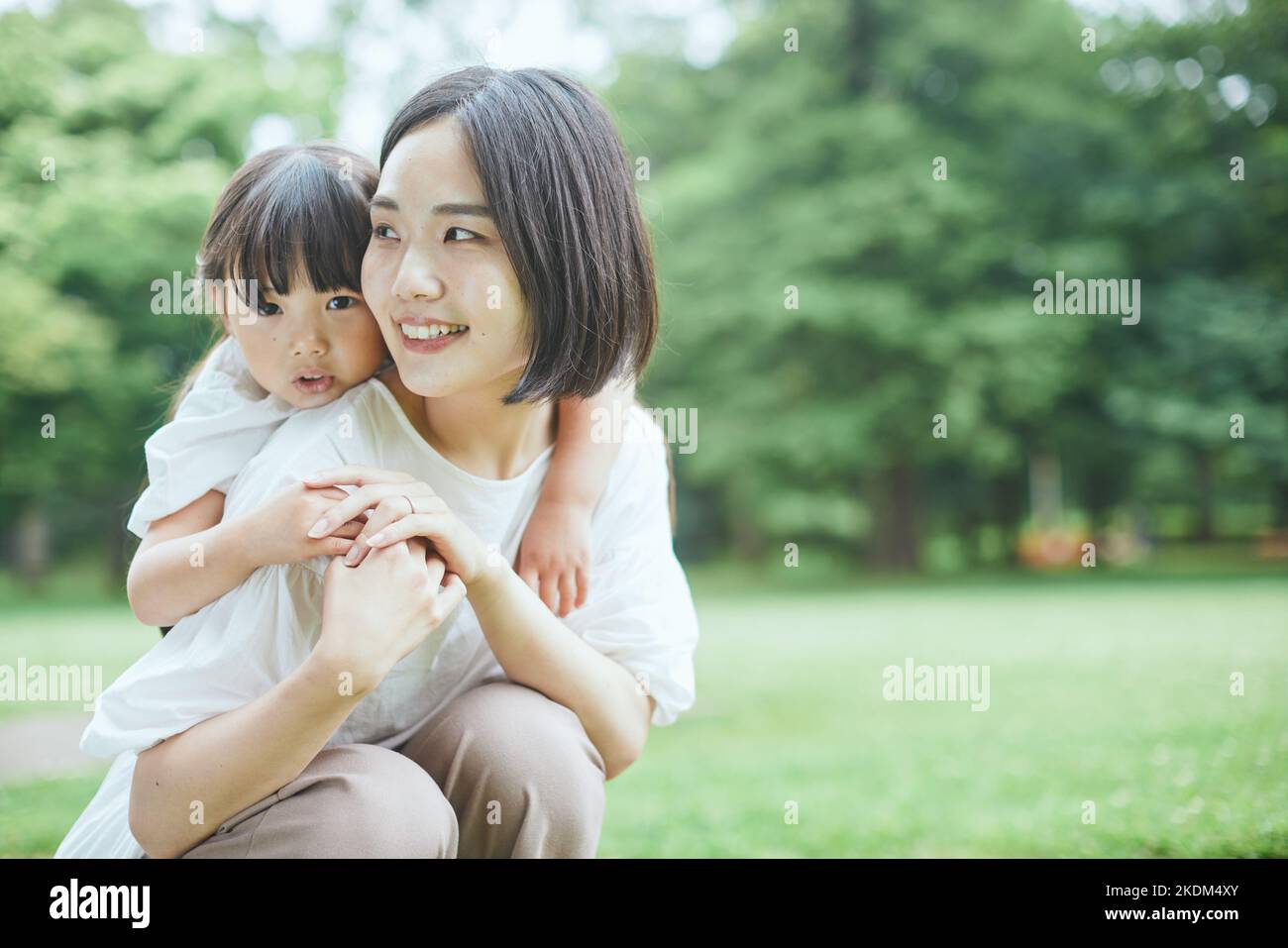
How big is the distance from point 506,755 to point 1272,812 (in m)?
2.79

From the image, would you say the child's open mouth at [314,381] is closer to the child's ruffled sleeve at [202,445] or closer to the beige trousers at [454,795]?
the child's ruffled sleeve at [202,445]

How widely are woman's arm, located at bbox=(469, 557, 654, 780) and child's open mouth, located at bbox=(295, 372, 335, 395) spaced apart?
1.41 feet

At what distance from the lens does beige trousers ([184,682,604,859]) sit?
4.92 ft

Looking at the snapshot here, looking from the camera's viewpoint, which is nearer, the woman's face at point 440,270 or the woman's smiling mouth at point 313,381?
the woman's face at point 440,270

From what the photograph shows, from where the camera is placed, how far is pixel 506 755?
1612 millimetres

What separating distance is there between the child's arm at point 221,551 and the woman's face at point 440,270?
9.3 inches

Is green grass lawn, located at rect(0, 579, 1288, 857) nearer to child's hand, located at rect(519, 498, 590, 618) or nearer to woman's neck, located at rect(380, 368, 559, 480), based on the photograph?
child's hand, located at rect(519, 498, 590, 618)

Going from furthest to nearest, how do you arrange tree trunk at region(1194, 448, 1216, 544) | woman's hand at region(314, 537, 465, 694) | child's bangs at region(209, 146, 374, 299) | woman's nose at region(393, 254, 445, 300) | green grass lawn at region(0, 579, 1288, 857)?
tree trunk at region(1194, 448, 1216, 544) < green grass lawn at region(0, 579, 1288, 857) < child's bangs at region(209, 146, 374, 299) < woman's nose at region(393, 254, 445, 300) < woman's hand at region(314, 537, 465, 694)

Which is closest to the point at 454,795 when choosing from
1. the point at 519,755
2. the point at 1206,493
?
the point at 519,755

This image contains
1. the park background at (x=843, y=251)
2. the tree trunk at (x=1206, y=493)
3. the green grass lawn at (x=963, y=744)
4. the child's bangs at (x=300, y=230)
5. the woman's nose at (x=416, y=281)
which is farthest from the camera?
the tree trunk at (x=1206, y=493)

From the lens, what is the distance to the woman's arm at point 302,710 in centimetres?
141

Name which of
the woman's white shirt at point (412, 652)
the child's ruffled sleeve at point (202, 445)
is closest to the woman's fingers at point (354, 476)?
the woman's white shirt at point (412, 652)

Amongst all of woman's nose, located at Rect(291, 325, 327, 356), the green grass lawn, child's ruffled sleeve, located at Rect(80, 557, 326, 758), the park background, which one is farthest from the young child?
the park background

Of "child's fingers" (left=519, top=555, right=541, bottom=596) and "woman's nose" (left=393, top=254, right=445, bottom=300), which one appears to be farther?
"child's fingers" (left=519, top=555, right=541, bottom=596)
